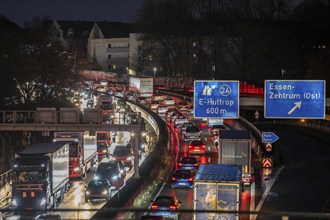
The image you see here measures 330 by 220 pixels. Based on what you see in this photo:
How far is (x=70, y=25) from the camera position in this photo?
135500 millimetres

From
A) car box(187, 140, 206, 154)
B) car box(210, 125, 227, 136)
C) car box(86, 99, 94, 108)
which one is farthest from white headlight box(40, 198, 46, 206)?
car box(86, 99, 94, 108)

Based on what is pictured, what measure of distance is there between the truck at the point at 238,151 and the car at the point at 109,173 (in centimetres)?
578

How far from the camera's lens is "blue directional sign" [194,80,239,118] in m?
22.9

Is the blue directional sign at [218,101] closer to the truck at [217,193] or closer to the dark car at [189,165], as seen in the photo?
the truck at [217,193]

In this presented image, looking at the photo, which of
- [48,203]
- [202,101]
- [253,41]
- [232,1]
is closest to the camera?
[202,101]

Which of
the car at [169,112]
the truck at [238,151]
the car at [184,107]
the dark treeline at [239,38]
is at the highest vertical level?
the dark treeline at [239,38]

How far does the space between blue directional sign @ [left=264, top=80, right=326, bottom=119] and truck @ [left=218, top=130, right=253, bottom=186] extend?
347 inches

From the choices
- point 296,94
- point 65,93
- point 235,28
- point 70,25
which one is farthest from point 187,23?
point 296,94

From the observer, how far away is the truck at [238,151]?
3030 centimetres

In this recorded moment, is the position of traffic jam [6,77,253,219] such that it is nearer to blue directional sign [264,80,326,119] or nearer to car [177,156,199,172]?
car [177,156,199,172]

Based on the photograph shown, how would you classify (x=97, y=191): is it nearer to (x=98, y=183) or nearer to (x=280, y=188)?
(x=98, y=183)

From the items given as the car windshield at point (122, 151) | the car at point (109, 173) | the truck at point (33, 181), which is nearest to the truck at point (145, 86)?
the car windshield at point (122, 151)

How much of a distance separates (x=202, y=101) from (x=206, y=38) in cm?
6551

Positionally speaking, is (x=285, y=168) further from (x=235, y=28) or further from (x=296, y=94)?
(x=235, y=28)
